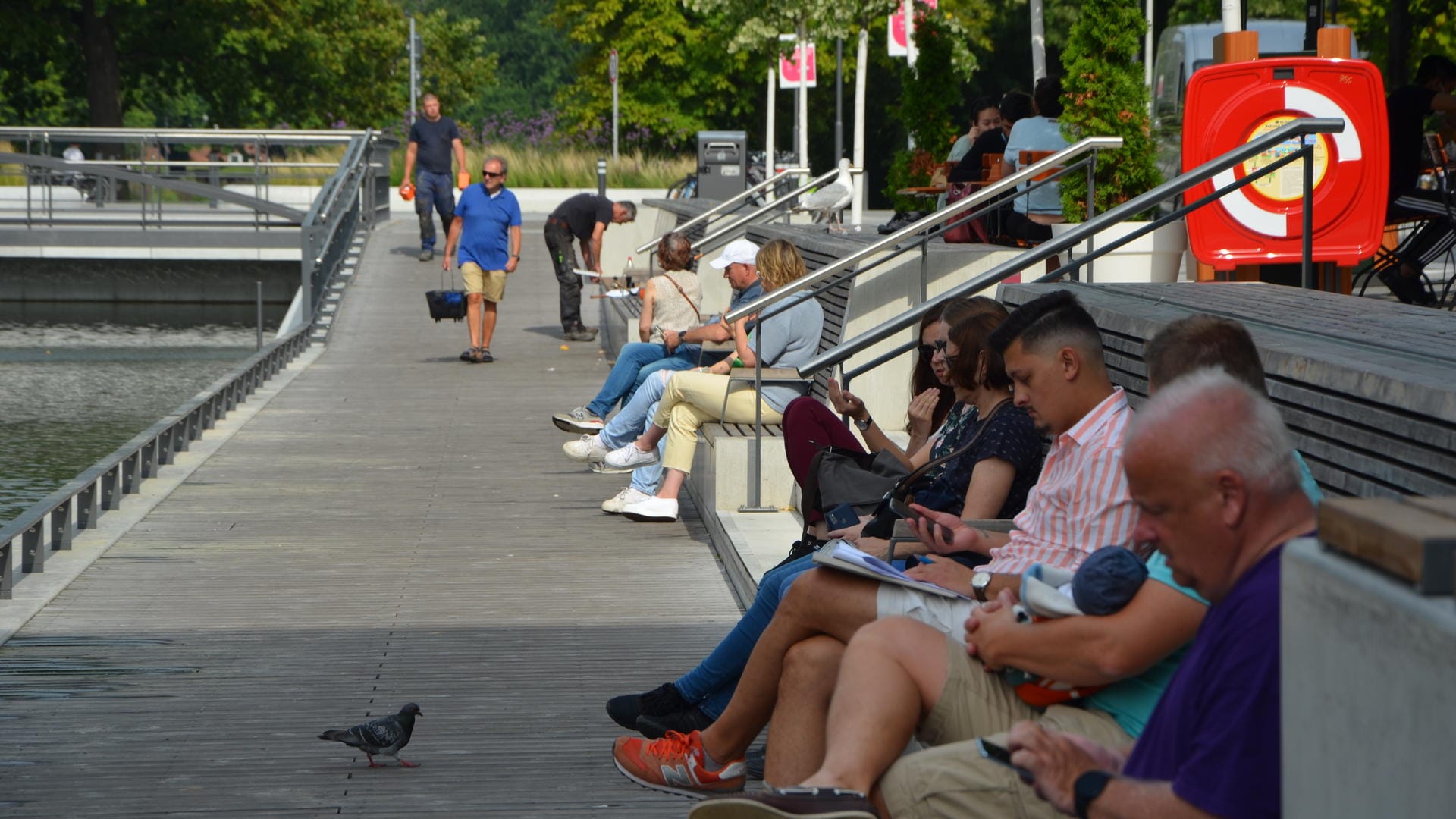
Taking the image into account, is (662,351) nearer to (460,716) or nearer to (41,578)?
(41,578)

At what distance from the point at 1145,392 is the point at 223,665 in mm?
3127

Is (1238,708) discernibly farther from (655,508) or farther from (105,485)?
(105,485)

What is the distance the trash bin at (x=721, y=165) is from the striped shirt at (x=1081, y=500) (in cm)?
2456

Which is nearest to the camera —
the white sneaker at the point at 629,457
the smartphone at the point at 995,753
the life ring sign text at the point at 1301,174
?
the smartphone at the point at 995,753

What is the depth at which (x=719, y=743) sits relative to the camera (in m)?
4.53

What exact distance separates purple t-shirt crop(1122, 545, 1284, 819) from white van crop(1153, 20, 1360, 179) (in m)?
13.5

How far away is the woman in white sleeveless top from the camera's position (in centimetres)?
1190

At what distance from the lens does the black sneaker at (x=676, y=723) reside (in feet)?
16.0

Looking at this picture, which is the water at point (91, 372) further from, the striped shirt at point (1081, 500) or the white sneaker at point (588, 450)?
the striped shirt at point (1081, 500)

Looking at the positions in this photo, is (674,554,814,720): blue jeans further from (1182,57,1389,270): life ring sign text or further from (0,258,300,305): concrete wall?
(0,258,300,305): concrete wall

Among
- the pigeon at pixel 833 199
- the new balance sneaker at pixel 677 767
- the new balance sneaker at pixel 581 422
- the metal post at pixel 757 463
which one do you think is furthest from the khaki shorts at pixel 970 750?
the pigeon at pixel 833 199

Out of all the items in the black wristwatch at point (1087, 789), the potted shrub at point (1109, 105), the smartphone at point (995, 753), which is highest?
the potted shrub at point (1109, 105)

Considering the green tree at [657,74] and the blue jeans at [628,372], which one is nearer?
the blue jeans at [628,372]

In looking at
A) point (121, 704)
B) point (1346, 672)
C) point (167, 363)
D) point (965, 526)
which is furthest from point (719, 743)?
point (167, 363)
